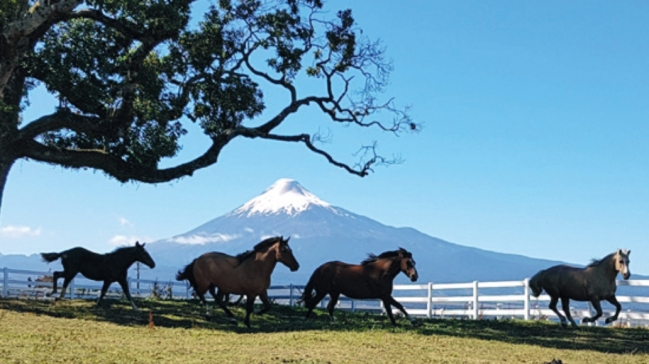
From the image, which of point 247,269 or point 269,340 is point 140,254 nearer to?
point 247,269

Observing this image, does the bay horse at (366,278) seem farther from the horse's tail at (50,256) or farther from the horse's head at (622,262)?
the horse's tail at (50,256)

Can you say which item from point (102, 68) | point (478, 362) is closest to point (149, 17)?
point (102, 68)

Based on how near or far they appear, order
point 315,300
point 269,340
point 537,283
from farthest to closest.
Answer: point 537,283
point 315,300
point 269,340

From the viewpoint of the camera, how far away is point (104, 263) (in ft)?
75.0

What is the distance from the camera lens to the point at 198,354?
527 inches

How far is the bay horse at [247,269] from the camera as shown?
19.5 m

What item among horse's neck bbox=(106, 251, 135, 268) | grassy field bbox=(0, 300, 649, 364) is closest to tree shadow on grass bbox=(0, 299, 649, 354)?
grassy field bbox=(0, 300, 649, 364)

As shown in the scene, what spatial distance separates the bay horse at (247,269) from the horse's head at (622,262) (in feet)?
28.4

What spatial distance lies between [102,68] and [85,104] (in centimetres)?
122

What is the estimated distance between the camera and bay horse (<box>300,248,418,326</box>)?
2044 cm

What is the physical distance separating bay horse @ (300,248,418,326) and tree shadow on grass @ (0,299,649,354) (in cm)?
75

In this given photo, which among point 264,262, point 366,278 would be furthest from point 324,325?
point 366,278

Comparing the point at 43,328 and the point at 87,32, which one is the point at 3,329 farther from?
the point at 87,32

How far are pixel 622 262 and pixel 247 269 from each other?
10.0 meters
